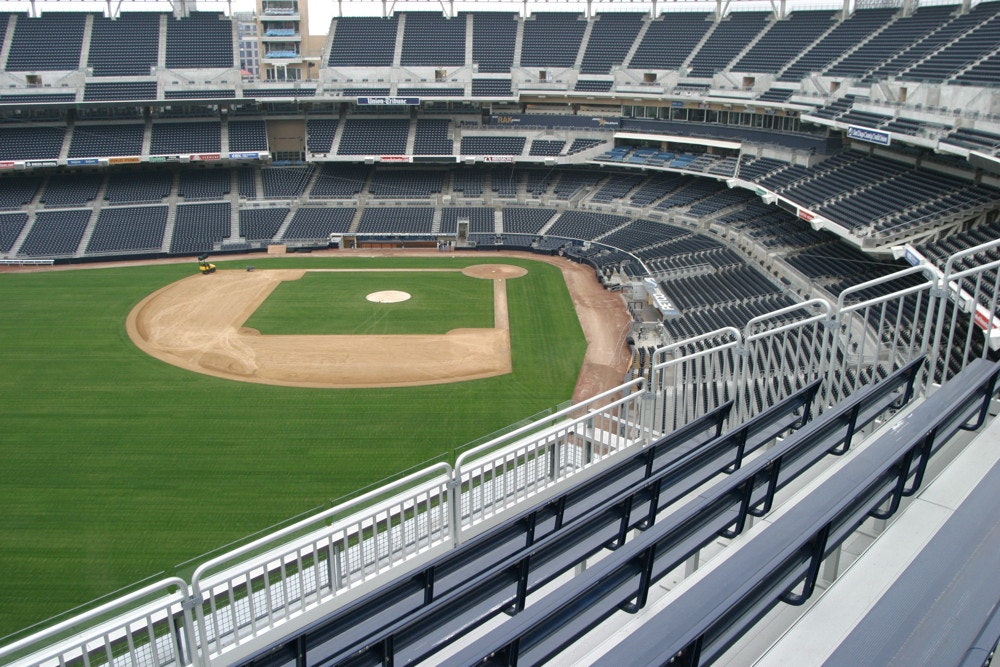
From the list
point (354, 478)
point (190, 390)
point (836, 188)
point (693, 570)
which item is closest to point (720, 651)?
point (693, 570)

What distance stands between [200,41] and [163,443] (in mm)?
40791

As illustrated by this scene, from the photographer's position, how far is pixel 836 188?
33594 mm

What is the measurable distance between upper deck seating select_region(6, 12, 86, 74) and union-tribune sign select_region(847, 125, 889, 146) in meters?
46.8

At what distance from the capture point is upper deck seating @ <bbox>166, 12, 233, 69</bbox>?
5088 cm

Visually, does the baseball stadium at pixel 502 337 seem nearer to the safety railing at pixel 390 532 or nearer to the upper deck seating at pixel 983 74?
the safety railing at pixel 390 532

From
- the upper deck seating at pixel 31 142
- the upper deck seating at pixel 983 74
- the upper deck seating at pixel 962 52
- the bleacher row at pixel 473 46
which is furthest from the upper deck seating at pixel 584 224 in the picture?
the upper deck seating at pixel 31 142

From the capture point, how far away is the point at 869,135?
31.8 meters

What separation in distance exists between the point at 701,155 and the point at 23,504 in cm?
4192

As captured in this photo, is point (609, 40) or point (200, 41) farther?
point (609, 40)

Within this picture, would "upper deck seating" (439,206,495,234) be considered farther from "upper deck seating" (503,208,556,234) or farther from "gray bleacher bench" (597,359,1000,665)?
"gray bleacher bench" (597,359,1000,665)

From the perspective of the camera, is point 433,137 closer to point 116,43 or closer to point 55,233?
point 116,43

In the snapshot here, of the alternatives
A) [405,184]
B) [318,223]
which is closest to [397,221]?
[405,184]

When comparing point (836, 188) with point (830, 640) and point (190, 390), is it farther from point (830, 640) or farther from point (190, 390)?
point (830, 640)

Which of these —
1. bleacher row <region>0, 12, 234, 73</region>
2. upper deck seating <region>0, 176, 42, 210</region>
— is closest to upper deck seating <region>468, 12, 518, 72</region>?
bleacher row <region>0, 12, 234, 73</region>
